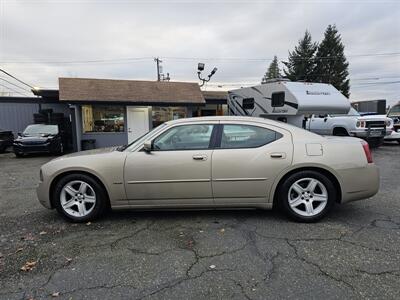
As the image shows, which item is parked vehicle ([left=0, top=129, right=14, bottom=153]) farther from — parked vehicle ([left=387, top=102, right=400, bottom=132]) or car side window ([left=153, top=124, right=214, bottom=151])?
parked vehicle ([left=387, top=102, right=400, bottom=132])

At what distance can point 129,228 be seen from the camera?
412 cm

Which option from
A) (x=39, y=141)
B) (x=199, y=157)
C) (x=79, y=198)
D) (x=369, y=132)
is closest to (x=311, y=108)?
(x=369, y=132)

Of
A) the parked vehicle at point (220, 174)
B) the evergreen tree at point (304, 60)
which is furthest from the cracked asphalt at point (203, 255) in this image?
the evergreen tree at point (304, 60)

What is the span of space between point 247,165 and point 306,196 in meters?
0.92

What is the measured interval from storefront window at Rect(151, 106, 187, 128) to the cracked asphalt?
10606 mm

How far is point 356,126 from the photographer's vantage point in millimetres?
12516

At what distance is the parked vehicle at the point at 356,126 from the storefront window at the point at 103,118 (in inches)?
360

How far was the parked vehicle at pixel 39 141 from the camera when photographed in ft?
42.2

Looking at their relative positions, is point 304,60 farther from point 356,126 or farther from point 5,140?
point 5,140

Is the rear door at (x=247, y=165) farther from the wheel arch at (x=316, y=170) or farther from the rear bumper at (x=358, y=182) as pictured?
the rear bumper at (x=358, y=182)

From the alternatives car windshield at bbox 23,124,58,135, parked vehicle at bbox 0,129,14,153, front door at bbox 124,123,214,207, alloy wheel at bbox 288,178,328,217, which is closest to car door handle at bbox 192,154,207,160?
front door at bbox 124,123,214,207

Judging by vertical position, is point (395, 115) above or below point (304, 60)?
below

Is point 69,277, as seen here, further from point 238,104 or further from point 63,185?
point 238,104

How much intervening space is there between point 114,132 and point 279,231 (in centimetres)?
1205
